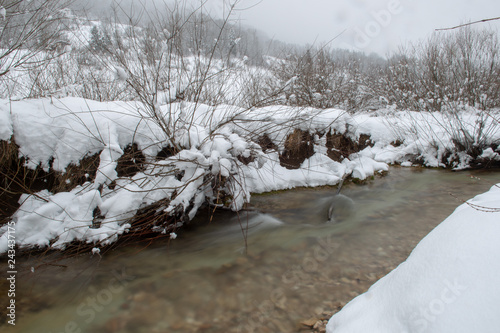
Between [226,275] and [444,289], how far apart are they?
6.07 feet

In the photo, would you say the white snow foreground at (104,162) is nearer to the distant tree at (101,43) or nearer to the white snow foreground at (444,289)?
the distant tree at (101,43)

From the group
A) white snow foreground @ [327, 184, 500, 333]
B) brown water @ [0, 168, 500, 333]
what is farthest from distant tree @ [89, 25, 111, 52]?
white snow foreground @ [327, 184, 500, 333]

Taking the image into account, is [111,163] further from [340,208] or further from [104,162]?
[340,208]

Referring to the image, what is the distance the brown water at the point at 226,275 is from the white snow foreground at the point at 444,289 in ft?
2.13

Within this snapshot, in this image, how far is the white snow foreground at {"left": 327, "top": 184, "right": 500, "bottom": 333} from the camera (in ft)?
3.83

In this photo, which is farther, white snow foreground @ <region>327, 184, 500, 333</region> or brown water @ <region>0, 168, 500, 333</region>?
brown water @ <region>0, 168, 500, 333</region>

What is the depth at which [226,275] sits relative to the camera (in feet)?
8.76

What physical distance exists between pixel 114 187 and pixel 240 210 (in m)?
1.74

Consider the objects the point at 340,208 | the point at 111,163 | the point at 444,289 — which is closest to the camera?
the point at 444,289

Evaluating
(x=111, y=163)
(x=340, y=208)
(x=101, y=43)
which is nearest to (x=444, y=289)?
(x=340, y=208)

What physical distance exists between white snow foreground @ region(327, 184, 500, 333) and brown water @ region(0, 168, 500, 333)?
65 centimetres

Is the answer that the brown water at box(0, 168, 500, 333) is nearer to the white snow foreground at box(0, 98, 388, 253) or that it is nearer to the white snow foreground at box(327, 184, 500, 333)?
the white snow foreground at box(0, 98, 388, 253)

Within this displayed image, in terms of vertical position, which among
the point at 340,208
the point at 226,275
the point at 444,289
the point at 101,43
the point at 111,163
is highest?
the point at 101,43

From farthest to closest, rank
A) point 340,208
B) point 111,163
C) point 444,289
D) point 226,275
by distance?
point 340,208, point 111,163, point 226,275, point 444,289
